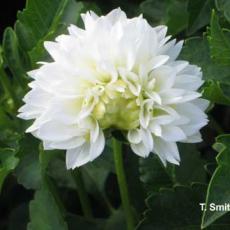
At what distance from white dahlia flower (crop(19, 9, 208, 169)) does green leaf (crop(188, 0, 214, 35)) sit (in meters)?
0.29

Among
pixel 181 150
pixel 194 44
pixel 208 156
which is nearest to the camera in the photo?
pixel 194 44

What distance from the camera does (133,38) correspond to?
84cm

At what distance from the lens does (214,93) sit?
0.91 meters

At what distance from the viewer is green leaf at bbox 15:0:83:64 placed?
107cm

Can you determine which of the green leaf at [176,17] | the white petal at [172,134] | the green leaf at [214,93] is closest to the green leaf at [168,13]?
the green leaf at [176,17]

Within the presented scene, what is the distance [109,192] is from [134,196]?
0.21 meters

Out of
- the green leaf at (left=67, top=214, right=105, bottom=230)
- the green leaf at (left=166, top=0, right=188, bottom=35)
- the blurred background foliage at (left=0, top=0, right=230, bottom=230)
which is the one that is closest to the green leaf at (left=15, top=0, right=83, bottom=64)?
the blurred background foliage at (left=0, top=0, right=230, bottom=230)

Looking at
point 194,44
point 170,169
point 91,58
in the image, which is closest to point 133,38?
point 91,58

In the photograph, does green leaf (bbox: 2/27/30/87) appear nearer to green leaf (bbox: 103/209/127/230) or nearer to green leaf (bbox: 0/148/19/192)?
green leaf (bbox: 0/148/19/192)

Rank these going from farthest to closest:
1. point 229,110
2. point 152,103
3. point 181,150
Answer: point 229,110 → point 181,150 → point 152,103

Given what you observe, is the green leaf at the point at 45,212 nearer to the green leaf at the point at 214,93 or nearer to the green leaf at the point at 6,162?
the green leaf at the point at 6,162

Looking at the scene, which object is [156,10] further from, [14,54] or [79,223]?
[79,223]

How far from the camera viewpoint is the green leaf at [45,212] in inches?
39.0

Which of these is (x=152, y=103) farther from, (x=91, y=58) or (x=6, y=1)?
(x=6, y=1)
